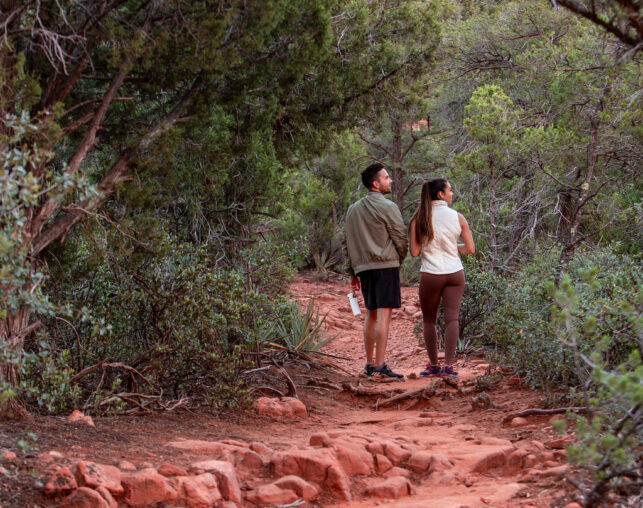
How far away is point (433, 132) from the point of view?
57.2ft

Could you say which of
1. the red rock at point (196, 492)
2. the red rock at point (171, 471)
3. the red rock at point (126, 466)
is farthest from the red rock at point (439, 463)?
the red rock at point (126, 466)

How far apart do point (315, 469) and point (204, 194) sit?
3274mm

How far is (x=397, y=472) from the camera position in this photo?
4.07 metres

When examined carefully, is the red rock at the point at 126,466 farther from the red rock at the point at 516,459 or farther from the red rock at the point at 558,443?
the red rock at the point at 558,443

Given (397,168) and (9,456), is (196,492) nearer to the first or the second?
(9,456)

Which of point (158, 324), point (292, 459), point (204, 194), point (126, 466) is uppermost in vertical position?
point (204, 194)

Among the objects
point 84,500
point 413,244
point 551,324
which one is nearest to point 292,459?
point 84,500

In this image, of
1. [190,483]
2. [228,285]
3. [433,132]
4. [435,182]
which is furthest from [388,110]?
[433,132]

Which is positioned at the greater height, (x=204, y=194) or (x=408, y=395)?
A: (x=204, y=194)

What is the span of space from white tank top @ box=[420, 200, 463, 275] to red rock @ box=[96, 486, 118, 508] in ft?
14.1

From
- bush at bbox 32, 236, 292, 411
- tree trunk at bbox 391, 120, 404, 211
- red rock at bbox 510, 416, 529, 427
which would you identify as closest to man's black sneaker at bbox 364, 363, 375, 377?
bush at bbox 32, 236, 292, 411

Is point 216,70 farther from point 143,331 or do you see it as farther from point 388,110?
point 388,110

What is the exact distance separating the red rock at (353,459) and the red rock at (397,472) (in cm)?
10

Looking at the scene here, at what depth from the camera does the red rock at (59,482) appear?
3209 mm
